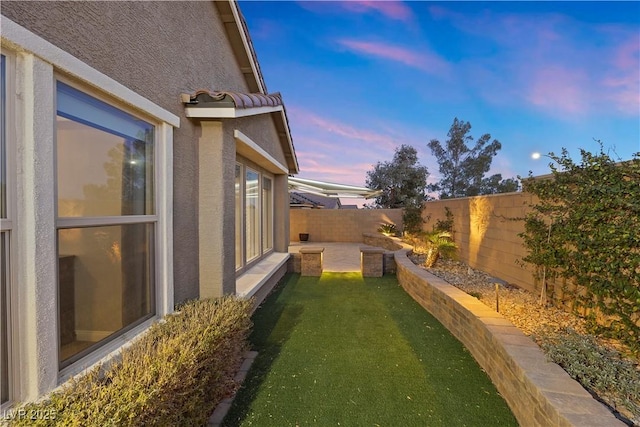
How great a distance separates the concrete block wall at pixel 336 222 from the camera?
1998 cm

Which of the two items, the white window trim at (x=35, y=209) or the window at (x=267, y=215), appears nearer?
the white window trim at (x=35, y=209)

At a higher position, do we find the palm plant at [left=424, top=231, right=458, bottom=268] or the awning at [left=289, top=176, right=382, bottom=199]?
the awning at [left=289, top=176, right=382, bottom=199]

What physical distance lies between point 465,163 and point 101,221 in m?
32.3

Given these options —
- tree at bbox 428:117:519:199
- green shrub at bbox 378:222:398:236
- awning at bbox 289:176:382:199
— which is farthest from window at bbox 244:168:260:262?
tree at bbox 428:117:519:199

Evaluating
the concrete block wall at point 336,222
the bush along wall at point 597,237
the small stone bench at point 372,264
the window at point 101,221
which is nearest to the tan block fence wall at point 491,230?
the bush along wall at point 597,237

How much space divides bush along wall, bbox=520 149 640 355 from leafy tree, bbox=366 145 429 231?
16524 mm

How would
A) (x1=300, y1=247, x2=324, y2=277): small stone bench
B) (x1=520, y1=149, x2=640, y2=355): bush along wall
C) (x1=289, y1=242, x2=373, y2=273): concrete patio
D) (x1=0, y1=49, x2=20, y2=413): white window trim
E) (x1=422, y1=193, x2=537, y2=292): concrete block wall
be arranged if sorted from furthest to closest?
(x1=289, y1=242, x2=373, y2=273): concrete patio < (x1=300, y1=247, x2=324, y2=277): small stone bench < (x1=422, y1=193, x2=537, y2=292): concrete block wall < (x1=520, y1=149, x2=640, y2=355): bush along wall < (x1=0, y1=49, x2=20, y2=413): white window trim

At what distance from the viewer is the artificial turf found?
10.8 ft

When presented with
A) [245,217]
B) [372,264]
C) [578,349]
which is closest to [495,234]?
[372,264]

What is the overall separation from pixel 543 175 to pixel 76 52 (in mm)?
7802

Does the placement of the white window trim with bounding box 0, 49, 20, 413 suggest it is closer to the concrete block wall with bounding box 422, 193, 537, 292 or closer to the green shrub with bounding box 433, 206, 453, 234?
the concrete block wall with bounding box 422, 193, 537, 292

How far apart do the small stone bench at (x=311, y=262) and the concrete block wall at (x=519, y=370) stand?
4.90 metres

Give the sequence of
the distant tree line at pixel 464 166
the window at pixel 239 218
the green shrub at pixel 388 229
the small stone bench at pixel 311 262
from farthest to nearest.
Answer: the distant tree line at pixel 464 166 → the green shrub at pixel 388 229 → the small stone bench at pixel 311 262 → the window at pixel 239 218

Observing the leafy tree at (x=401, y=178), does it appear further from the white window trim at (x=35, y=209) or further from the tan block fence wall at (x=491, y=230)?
the white window trim at (x=35, y=209)
